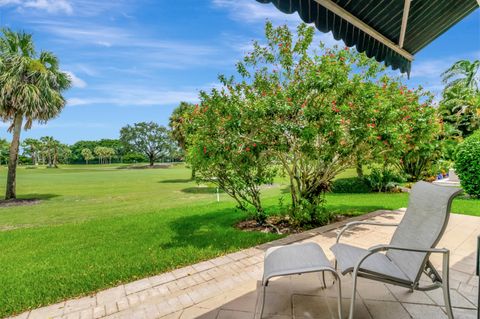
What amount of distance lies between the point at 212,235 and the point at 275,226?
152cm

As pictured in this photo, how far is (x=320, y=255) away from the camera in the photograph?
9.21ft

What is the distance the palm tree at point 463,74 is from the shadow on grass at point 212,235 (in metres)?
38.4

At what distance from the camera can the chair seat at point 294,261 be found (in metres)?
2.42

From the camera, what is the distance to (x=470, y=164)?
9766 millimetres

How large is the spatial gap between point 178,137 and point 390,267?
2434 centimetres

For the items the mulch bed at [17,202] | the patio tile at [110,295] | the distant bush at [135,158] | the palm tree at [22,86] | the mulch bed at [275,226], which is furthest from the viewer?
the distant bush at [135,158]

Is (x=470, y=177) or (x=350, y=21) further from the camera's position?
(x=470, y=177)

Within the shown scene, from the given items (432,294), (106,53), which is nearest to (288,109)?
(432,294)

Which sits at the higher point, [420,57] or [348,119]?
[420,57]

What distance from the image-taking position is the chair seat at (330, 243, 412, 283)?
8.24 feet

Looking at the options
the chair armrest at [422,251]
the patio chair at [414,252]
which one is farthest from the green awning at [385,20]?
the chair armrest at [422,251]

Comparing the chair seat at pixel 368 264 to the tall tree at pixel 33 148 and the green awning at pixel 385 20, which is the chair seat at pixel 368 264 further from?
the tall tree at pixel 33 148

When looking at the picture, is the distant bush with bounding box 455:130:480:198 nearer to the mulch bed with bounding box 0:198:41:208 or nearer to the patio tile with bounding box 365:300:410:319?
the patio tile with bounding box 365:300:410:319

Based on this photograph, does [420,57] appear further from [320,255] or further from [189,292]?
[189,292]
